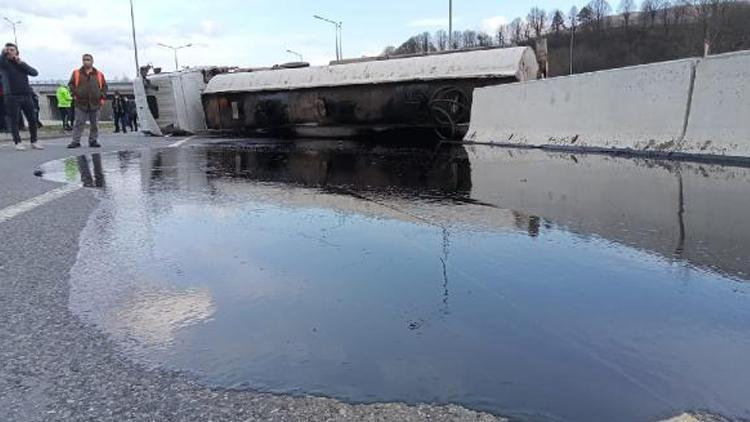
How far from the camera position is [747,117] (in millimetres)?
6648

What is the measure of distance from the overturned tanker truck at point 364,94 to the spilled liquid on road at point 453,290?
233 inches

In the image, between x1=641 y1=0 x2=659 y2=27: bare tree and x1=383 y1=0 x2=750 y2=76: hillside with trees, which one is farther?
x1=641 y1=0 x2=659 y2=27: bare tree

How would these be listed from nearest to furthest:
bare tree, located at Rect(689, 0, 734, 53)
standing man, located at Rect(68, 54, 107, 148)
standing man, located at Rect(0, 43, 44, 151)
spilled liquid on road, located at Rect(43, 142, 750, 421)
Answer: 1. spilled liquid on road, located at Rect(43, 142, 750, 421)
2. standing man, located at Rect(0, 43, 44, 151)
3. standing man, located at Rect(68, 54, 107, 148)
4. bare tree, located at Rect(689, 0, 734, 53)

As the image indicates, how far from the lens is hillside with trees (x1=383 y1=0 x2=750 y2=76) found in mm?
87588

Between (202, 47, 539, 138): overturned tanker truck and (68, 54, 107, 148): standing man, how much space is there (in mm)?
3264

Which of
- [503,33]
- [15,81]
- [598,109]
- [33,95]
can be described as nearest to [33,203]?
[598,109]

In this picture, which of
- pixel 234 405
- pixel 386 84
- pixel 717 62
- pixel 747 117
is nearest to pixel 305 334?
pixel 234 405

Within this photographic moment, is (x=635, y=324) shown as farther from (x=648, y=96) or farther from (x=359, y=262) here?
(x=648, y=96)

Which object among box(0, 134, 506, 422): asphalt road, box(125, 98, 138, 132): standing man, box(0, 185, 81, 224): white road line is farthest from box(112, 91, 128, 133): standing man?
box(0, 134, 506, 422): asphalt road

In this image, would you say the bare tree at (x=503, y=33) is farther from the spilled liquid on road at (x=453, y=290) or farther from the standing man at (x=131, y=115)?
the spilled liquid on road at (x=453, y=290)

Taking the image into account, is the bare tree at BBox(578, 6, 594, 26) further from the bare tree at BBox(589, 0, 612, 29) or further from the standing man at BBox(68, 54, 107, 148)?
the standing man at BBox(68, 54, 107, 148)

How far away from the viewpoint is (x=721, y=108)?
6.93m

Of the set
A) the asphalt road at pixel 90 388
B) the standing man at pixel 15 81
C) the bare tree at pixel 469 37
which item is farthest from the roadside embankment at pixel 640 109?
the bare tree at pixel 469 37

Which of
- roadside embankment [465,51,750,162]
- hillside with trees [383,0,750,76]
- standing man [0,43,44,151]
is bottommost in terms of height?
roadside embankment [465,51,750,162]
